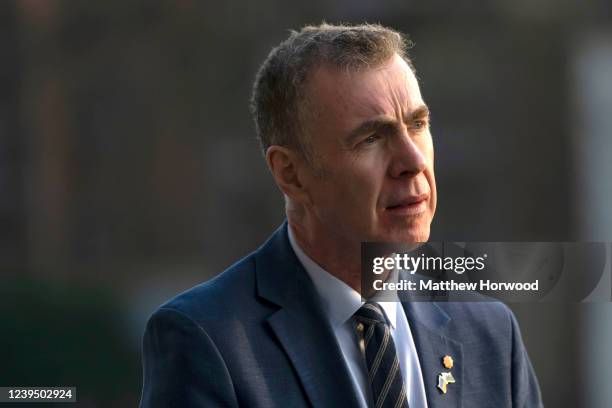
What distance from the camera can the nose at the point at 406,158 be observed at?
1671mm

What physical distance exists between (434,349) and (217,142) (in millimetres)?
2886

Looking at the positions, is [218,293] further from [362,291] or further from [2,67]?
[2,67]

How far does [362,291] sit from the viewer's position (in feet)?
5.84

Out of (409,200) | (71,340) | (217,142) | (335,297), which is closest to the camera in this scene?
(409,200)

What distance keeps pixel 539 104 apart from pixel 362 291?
3.18 metres

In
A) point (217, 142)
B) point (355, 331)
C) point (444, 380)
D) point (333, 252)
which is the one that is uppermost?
point (217, 142)

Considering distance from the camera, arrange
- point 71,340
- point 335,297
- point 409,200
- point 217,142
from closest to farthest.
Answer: point 409,200, point 335,297, point 71,340, point 217,142

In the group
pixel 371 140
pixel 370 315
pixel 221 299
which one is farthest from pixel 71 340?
pixel 371 140

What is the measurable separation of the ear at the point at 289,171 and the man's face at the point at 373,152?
0.06 meters

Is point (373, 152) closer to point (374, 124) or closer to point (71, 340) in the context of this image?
point (374, 124)

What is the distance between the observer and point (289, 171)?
1.82 metres

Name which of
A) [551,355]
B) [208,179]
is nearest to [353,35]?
[208,179]

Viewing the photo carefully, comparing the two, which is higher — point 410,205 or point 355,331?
point 410,205

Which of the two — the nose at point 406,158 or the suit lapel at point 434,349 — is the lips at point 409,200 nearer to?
the nose at point 406,158
